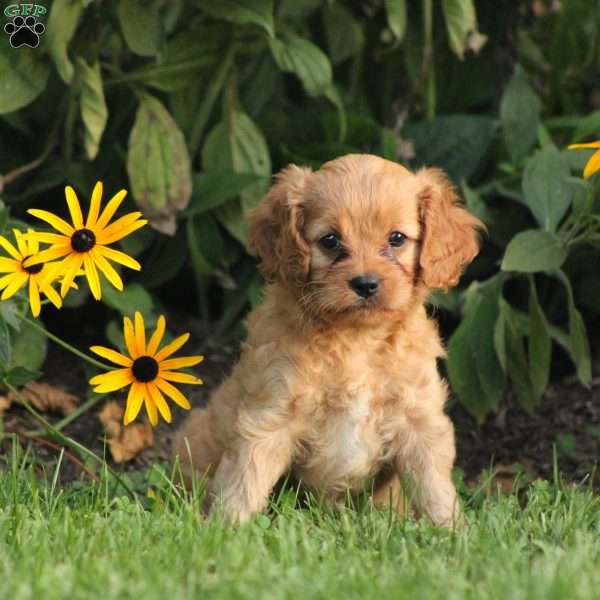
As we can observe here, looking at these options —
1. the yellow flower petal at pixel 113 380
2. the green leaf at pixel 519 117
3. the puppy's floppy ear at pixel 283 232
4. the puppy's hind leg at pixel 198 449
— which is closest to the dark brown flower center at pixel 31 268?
the yellow flower petal at pixel 113 380

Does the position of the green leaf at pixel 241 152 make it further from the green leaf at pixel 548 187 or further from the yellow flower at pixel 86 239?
the yellow flower at pixel 86 239

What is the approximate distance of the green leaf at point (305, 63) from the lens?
5.50 metres

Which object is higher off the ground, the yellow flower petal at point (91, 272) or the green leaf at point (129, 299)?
the yellow flower petal at point (91, 272)

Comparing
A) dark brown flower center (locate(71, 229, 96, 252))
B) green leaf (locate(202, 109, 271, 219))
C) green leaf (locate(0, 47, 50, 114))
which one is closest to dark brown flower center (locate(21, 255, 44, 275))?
dark brown flower center (locate(71, 229, 96, 252))

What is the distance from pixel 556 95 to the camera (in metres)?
6.67

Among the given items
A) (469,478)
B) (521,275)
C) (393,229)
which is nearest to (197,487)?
(393,229)

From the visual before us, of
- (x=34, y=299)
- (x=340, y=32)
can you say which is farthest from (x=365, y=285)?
(x=340, y=32)

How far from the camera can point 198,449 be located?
4.74m

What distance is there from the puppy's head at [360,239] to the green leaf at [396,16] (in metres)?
1.22

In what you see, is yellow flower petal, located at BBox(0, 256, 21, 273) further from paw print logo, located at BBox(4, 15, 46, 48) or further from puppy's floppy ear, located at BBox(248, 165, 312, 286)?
paw print logo, located at BBox(4, 15, 46, 48)

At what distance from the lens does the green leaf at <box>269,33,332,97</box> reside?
550 cm

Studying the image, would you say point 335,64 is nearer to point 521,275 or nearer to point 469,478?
point 521,275

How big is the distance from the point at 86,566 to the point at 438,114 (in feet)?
12.3

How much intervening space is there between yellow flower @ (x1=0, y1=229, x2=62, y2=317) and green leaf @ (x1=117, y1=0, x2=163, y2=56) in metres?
1.27
